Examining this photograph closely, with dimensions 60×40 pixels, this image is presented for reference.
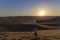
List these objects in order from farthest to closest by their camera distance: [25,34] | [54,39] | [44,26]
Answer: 1. [25,34]
2. [54,39]
3. [44,26]

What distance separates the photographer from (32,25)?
4.20ft

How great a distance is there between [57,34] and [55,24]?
0.31m

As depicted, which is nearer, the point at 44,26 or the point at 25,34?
the point at 44,26

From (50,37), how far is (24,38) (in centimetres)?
34

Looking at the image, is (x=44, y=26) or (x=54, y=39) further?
(x=54, y=39)

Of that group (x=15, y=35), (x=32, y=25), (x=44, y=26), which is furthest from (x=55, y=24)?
(x=15, y=35)

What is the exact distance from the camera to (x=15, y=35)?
158 centimetres

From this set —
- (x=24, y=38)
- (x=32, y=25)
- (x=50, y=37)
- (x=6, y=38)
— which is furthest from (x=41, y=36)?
(x=6, y=38)

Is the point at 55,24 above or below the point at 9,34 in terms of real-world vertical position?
above

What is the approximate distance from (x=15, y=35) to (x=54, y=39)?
0.51 meters

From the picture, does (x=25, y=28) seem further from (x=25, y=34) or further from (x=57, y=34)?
(x=57, y=34)

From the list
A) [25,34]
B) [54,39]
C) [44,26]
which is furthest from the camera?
[25,34]

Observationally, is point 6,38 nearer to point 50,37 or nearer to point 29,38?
point 29,38

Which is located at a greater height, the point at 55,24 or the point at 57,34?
the point at 55,24
